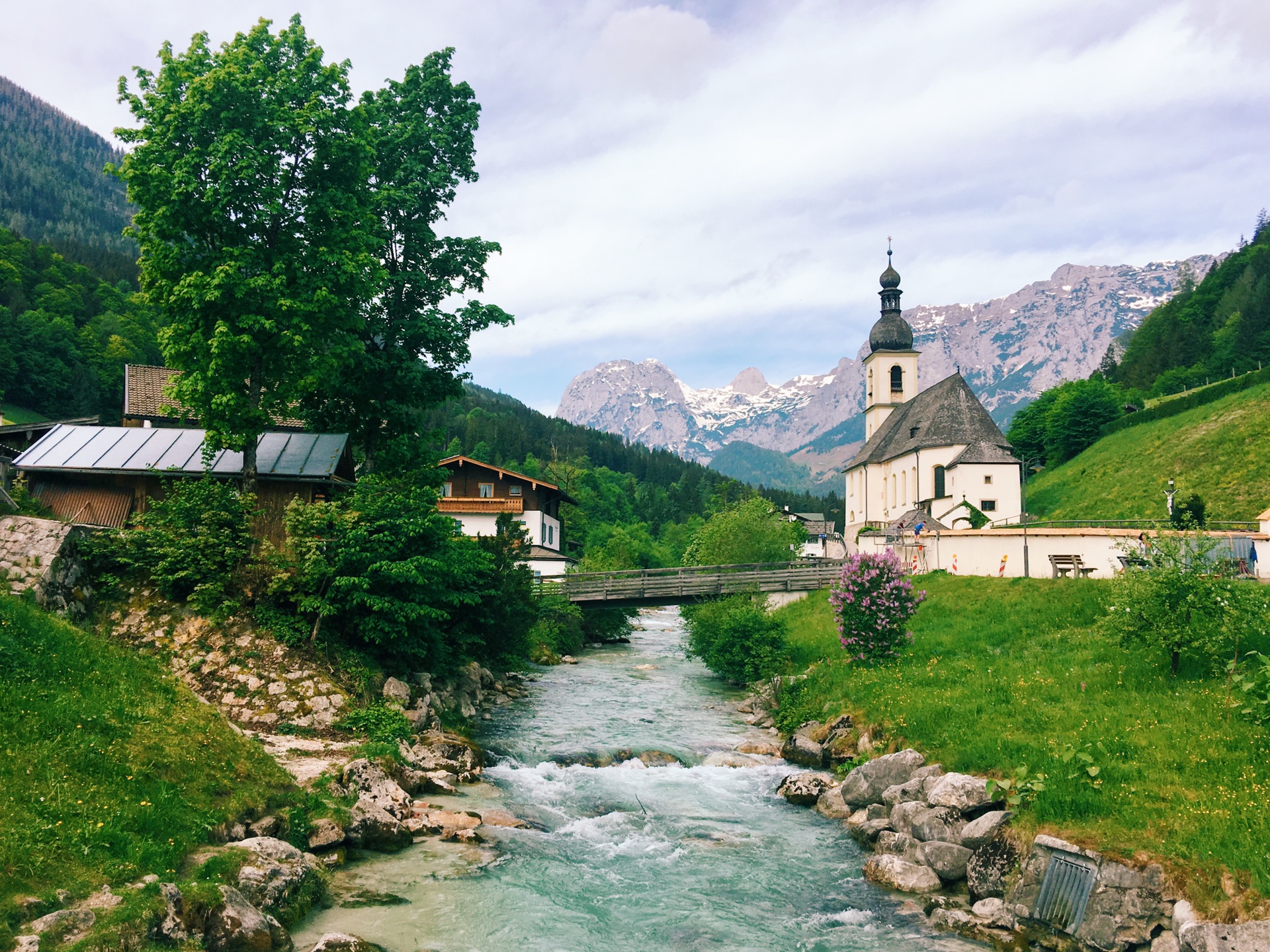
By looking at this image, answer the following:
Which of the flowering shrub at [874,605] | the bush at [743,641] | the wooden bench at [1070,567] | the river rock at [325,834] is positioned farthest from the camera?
the bush at [743,641]

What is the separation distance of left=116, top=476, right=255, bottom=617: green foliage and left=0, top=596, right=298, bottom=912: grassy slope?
5185mm

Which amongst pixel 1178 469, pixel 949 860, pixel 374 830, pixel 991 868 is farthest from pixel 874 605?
pixel 1178 469

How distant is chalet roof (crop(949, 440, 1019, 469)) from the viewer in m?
58.2

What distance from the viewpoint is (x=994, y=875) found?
12.6m

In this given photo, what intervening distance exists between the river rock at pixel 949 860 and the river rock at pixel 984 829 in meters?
0.18

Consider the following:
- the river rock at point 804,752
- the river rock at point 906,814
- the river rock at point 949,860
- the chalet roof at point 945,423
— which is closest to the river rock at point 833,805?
the river rock at point 906,814

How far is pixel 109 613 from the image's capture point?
65.3ft

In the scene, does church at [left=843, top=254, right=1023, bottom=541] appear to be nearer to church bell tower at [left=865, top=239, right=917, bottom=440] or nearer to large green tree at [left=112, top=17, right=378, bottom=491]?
church bell tower at [left=865, top=239, right=917, bottom=440]

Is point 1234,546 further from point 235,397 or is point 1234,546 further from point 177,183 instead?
point 177,183

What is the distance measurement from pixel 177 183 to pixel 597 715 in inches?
774

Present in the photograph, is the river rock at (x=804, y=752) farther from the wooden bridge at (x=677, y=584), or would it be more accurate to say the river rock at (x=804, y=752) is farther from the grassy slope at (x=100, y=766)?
the wooden bridge at (x=677, y=584)

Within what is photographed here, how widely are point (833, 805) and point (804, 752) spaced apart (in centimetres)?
398

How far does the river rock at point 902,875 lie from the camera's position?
13141mm

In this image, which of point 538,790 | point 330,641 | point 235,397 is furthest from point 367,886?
point 235,397
